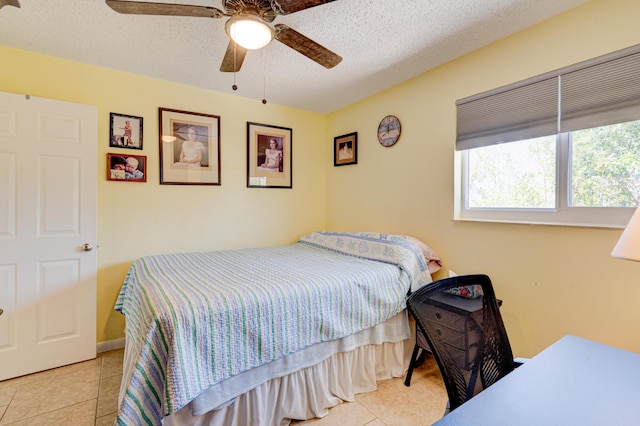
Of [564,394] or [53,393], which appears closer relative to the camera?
[564,394]

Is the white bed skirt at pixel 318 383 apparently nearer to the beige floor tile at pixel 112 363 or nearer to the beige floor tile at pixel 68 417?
the beige floor tile at pixel 68 417

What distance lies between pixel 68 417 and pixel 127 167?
1.83 m

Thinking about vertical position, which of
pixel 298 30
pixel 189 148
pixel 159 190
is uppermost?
pixel 298 30

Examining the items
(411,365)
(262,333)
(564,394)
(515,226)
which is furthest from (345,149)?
(564,394)

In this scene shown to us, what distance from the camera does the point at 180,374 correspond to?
1.19 metres

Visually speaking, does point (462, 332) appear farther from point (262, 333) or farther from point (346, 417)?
point (346, 417)

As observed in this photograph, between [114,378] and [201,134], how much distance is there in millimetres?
2158

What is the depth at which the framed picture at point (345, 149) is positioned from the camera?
10.7ft

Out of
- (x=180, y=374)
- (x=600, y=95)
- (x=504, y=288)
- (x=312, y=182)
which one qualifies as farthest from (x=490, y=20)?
(x=180, y=374)

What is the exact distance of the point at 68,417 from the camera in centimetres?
169

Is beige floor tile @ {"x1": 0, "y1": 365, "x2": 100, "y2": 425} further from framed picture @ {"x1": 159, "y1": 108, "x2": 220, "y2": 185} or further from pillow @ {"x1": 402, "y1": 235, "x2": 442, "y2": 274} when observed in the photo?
pillow @ {"x1": 402, "y1": 235, "x2": 442, "y2": 274}

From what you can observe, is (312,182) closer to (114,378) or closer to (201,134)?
(201,134)

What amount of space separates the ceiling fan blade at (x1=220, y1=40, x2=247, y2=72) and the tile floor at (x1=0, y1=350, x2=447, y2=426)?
2.19 meters

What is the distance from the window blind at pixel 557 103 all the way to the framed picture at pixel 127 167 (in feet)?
8.94
